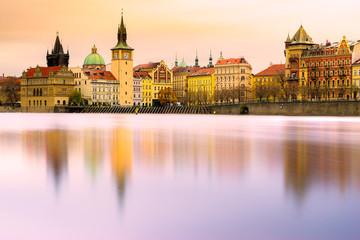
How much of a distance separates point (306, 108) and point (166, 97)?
70.9 meters

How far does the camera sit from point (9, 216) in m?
8.00

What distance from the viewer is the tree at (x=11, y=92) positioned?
155000mm

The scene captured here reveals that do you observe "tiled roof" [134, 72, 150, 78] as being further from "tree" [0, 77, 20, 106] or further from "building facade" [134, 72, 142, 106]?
"tree" [0, 77, 20, 106]

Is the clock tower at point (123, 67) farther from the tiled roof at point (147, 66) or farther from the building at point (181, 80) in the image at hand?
the building at point (181, 80)

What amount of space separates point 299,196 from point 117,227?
3672 mm

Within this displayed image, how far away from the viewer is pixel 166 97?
501ft

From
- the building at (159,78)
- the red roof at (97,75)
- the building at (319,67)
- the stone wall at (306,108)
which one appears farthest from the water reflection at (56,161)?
the building at (159,78)

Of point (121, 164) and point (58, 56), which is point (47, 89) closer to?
point (58, 56)

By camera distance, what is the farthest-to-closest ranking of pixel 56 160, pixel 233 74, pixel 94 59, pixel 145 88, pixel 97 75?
pixel 94 59, pixel 145 88, pixel 233 74, pixel 97 75, pixel 56 160

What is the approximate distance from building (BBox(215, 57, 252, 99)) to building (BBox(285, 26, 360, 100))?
119ft

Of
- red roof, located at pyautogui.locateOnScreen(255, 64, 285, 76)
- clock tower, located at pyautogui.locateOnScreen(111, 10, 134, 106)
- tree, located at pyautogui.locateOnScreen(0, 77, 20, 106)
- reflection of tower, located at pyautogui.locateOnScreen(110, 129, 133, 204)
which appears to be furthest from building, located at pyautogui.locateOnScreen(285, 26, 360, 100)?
reflection of tower, located at pyautogui.locateOnScreen(110, 129, 133, 204)

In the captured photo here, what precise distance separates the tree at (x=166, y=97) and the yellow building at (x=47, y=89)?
25.1m

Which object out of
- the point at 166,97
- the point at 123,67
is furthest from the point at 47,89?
the point at 166,97

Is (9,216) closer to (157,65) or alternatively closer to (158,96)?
(158,96)
